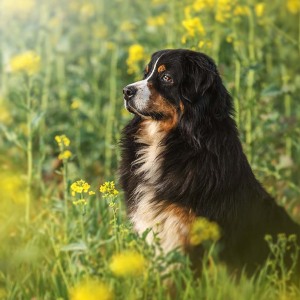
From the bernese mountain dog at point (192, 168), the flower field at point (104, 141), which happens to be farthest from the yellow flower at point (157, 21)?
the bernese mountain dog at point (192, 168)

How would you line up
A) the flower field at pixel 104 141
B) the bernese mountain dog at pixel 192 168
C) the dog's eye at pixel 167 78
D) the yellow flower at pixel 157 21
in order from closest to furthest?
the flower field at pixel 104 141 < the bernese mountain dog at pixel 192 168 < the dog's eye at pixel 167 78 < the yellow flower at pixel 157 21

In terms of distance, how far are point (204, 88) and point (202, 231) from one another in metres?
0.75

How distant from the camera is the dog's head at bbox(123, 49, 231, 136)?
145 inches

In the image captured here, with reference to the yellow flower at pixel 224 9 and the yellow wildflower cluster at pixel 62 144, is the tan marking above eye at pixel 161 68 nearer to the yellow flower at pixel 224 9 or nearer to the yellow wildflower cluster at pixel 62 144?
the yellow wildflower cluster at pixel 62 144

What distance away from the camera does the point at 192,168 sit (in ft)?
11.8

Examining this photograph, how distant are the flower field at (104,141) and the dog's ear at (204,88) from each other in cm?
40

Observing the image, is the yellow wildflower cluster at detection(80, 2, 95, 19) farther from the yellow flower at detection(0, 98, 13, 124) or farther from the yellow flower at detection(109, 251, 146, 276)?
the yellow flower at detection(109, 251, 146, 276)

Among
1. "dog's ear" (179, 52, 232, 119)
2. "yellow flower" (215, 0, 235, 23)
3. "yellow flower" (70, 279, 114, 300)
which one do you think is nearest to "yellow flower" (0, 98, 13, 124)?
"yellow flower" (215, 0, 235, 23)

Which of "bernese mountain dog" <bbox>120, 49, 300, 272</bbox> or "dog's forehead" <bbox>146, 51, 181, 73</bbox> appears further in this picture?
"dog's forehead" <bbox>146, 51, 181, 73</bbox>

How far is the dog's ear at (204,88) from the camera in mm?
3689

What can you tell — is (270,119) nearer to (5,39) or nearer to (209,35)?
(209,35)

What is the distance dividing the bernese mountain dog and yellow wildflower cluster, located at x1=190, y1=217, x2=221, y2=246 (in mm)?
42

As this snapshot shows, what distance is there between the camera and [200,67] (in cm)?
372

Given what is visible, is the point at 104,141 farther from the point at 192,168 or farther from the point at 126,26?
the point at 192,168
